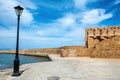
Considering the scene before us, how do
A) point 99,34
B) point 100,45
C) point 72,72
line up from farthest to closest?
point 99,34 < point 100,45 < point 72,72

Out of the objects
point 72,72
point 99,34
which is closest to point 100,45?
point 99,34

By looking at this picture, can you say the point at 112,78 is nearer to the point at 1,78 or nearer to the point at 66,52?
the point at 1,78

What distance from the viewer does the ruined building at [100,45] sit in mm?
19250

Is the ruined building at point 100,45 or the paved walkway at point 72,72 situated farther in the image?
the ruined building at point 100,45

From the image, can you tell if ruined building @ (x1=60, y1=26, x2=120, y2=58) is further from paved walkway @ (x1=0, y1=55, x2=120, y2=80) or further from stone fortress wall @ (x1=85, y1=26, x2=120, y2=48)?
paved walkway @ (x1=0, y1=55, x2=120, y2=80)

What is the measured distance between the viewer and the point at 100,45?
Answer: 20.1 meters

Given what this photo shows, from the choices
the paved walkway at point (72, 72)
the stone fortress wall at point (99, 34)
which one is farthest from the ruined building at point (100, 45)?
the paved walkway at point (72, 72)

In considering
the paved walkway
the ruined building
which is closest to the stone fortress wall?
the ruined building

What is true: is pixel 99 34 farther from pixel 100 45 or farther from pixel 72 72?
pixel 72 72

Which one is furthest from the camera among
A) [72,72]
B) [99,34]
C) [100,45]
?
[99,34]

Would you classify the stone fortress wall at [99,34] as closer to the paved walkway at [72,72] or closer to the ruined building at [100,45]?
the ruined building at [100,45]

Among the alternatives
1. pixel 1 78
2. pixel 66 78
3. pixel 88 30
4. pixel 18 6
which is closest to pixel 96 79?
pixel 66 78

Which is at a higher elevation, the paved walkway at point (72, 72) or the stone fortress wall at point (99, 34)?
the stone fortress wall at point (99, 34)

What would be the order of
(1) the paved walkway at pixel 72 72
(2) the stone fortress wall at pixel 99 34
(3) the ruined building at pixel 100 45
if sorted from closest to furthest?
(1) the paved walkway at pixel 72 72 → (3) the ruined building at pixel 100 45 → (2) the stone fortress wall at pixel 99 34
